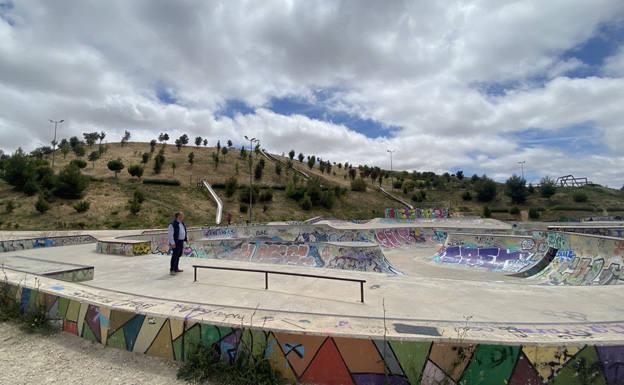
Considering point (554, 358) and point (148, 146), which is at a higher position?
point (148, 146)

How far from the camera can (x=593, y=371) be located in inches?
149

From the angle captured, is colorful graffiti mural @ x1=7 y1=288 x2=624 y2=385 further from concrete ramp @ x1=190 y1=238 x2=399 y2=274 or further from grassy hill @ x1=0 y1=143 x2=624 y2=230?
grassy hill @ x1=0 y1=143 x2=624 y2=230

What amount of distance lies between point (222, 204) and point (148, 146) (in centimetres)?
5191

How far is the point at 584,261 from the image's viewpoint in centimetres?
1234

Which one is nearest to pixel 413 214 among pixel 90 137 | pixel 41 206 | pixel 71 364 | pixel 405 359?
pixel 405 359

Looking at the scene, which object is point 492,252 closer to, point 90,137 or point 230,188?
point 230,188

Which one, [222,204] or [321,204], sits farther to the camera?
[321,204]

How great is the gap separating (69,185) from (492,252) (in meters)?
46.2

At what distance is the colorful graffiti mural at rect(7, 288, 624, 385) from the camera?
3768mm

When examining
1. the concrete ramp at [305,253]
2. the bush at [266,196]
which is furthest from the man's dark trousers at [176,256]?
the bush at [266,196]

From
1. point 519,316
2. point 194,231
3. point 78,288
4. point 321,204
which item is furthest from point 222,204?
point 519,316

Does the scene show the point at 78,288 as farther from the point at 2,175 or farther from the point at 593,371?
the point at 2,175

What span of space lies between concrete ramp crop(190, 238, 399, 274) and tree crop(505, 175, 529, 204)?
61.7 meters

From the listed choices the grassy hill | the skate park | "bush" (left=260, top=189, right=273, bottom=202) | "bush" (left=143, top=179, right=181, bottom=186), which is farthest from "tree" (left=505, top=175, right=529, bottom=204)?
"bush" (left=143, top=179, right=181, bottom=186)
